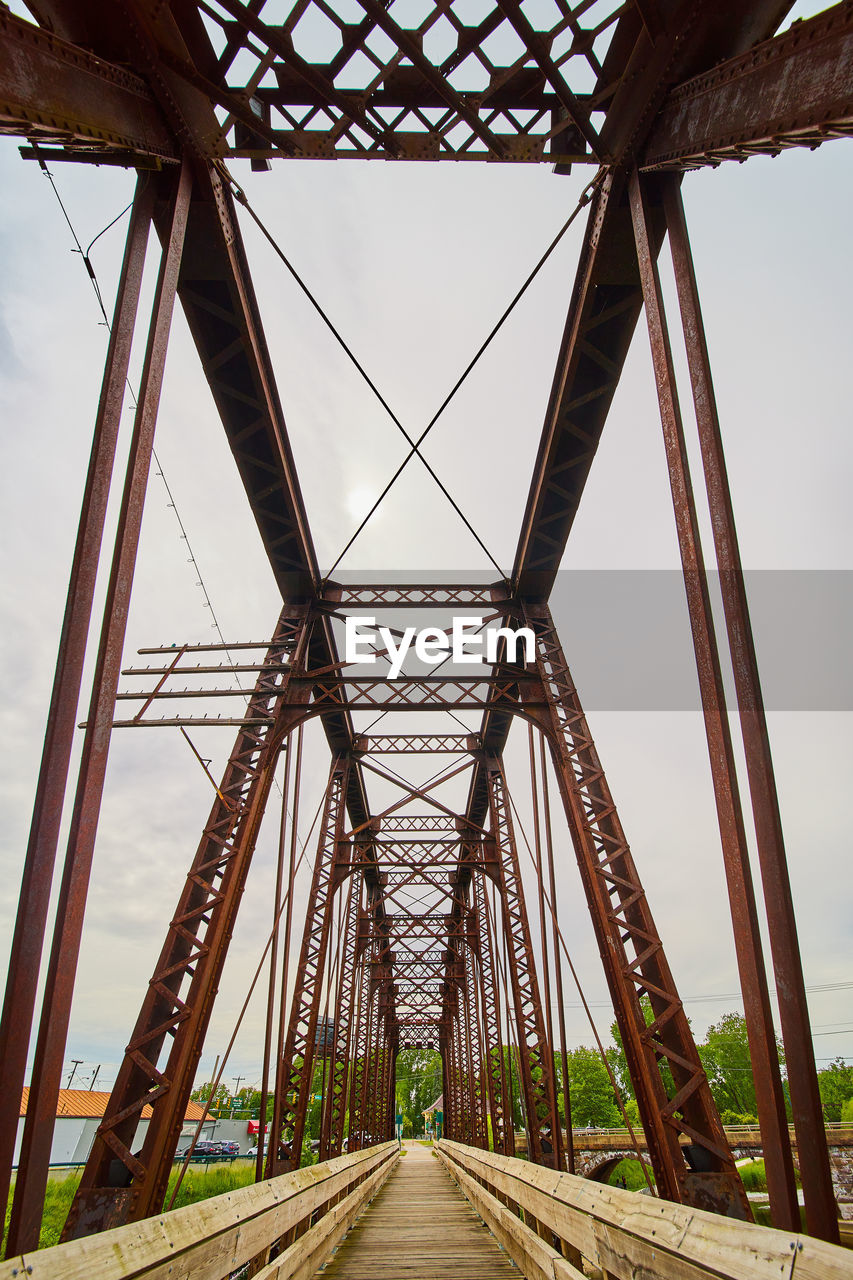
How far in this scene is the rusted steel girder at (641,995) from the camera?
6.49 m

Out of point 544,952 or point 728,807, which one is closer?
point 728,807

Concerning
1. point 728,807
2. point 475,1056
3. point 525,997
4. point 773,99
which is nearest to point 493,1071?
point 525,997

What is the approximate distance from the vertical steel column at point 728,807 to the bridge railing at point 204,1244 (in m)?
2.55

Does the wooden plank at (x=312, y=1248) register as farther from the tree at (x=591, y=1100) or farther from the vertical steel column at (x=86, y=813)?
the tree at (x=591, y=1100)

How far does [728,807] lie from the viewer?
4262mm

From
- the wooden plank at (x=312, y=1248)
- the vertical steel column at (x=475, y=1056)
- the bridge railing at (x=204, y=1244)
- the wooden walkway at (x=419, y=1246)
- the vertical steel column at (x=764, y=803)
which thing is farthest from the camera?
the vertical steel column at (x=475, y=1056)

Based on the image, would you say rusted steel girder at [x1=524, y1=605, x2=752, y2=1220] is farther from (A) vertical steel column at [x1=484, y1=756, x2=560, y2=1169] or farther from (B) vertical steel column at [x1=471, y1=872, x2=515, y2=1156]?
(B) vertical steel column at [x1=471, y1=872, x2=515, y2=1156]

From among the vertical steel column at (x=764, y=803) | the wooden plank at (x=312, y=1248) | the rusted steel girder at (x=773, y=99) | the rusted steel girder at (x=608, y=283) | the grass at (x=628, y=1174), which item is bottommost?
the grass at (x=628, y=1174)

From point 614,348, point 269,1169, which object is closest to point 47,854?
point 614,348

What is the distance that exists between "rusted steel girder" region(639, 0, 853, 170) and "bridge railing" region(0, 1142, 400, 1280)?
5611 millimetres

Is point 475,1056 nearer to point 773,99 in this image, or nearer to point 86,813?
point 86,813

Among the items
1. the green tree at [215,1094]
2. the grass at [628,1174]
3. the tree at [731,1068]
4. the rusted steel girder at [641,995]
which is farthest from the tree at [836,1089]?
the rusted steel girder at [641,995]

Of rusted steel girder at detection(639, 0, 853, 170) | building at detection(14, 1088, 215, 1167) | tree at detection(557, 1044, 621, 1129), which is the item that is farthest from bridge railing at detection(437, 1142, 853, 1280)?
tree at detection(557, 1044, 621, 1129)

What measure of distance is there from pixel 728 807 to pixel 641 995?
15.9 ft
